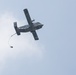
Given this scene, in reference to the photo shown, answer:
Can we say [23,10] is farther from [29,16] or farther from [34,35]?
[34,35]

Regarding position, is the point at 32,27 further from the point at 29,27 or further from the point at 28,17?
the point at 28,17

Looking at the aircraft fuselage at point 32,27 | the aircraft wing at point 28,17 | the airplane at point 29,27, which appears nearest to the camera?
the aircraft wing at point 28,17

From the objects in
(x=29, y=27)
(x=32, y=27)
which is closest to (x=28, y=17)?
(x=29, y=27)

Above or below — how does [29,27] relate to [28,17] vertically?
below

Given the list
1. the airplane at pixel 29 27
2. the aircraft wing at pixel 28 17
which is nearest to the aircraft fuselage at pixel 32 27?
the airplane at pixel 29 27

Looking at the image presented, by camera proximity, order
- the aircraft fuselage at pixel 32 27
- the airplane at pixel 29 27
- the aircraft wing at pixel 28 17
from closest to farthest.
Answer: the aircraft wing at pixel 28 17, the airplane at pixel 29 27, the aircraft fuselage at pixel 32 27

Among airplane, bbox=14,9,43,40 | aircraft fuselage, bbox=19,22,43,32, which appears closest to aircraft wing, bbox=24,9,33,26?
airplane, bbox=14,9,43,40

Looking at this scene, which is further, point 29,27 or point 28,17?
point 29,27

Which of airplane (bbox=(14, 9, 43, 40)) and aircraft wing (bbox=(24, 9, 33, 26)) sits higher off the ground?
aircraft wing (bbox=(24, 9, 33, 26))

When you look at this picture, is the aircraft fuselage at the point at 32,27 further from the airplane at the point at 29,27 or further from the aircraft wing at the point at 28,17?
the aircraft wing at the point at 28,17

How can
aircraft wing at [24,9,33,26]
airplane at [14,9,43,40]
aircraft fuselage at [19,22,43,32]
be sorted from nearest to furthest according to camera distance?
aircraft wing at [24,9,33,26] → airplane at [14,9,43,40] → aircraft fuselage at [19,22,43,32]

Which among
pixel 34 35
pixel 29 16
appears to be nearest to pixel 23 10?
pixel 29 16

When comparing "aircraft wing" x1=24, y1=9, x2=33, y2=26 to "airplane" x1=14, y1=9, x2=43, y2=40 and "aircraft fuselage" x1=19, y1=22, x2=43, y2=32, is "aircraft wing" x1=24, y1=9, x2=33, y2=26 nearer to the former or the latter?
"airplane" x1=14, y1=9, x2=43, y2=40

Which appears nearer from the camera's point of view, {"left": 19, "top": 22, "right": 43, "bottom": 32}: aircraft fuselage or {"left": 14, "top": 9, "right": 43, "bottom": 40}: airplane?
{"left": 14, "top": 9, "right": 43, "bottom": 40}: airplane
